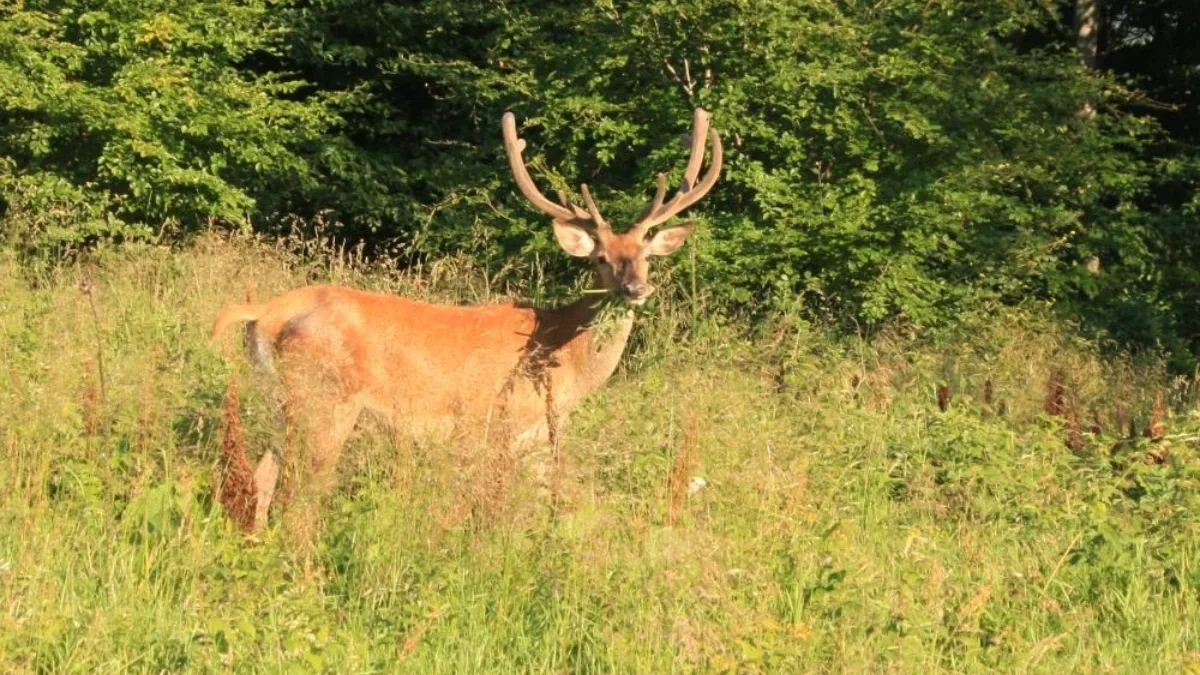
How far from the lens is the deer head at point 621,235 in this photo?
856 centimetres

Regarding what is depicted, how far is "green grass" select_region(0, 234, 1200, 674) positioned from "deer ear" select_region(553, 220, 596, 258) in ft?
2.78

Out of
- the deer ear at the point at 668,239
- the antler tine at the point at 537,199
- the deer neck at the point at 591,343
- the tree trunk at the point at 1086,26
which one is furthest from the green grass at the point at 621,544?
the tree trunk at the point at 1086,26

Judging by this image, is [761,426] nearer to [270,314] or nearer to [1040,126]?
[270,314]

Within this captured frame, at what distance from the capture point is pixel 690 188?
945 cm

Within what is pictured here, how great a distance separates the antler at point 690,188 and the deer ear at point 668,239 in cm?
9

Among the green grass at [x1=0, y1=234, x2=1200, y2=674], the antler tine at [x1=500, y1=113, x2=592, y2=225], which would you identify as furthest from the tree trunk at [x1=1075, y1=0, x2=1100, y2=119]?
the green grass at [x1=0, y1=234, x2=1200, y2=674]

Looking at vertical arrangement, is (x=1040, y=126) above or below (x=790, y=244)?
above

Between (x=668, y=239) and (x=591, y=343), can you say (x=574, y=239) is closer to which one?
(x=668, y=239)

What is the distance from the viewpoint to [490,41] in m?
14.8

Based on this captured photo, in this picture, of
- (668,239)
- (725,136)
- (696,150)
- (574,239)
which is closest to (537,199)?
(574,239)

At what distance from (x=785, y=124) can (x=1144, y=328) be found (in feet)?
12.7

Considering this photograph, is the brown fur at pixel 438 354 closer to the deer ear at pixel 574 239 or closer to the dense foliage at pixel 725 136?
the deer ear at pixel 574 239

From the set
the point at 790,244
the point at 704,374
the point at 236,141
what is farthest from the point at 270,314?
the point at 236,141

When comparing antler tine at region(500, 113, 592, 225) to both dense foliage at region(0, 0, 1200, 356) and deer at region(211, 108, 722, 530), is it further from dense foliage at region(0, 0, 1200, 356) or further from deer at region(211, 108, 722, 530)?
dense foliage at region(0, 0, 1200, 356)
